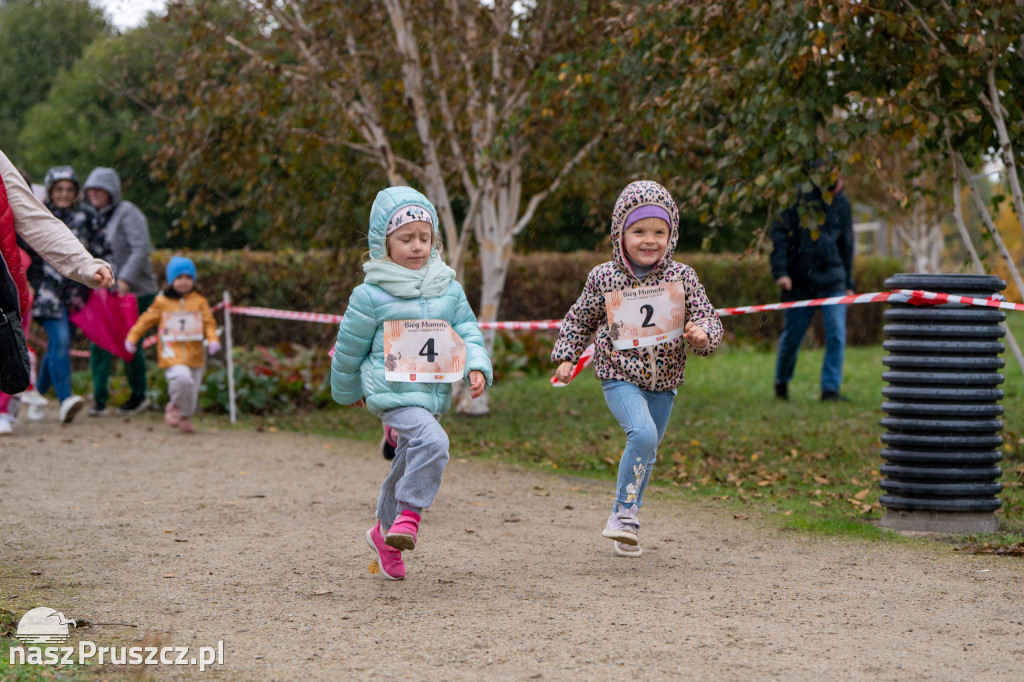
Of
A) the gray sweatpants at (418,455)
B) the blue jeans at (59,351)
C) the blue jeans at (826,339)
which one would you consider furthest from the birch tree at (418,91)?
the gray sweatpants at (418,455)

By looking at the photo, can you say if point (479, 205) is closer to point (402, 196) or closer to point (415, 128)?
point (415, 128)

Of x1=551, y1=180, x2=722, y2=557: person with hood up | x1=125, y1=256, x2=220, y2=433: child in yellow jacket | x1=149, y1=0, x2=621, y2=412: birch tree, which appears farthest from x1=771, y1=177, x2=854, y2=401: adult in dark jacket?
x1=551, y1=180, x2=722, y2=557: person with hood up

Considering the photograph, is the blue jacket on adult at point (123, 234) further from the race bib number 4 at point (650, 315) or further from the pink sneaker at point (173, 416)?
the race bib number 4 at point (650, 315)

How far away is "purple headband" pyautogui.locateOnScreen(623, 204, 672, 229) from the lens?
518 centimetres

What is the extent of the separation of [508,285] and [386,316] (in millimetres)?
12243

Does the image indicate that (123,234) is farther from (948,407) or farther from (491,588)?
(948,407)

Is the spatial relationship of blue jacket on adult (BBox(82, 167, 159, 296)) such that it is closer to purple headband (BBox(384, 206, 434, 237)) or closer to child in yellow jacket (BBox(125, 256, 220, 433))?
child in yellow jacket (BBox(125, 256, 220, 433))

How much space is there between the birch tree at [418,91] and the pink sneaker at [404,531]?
5.22m

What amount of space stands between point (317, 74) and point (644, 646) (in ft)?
22.6

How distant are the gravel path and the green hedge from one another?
476cm

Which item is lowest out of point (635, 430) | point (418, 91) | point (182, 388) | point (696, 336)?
point (182, 388)

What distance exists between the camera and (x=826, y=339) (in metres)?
10.6

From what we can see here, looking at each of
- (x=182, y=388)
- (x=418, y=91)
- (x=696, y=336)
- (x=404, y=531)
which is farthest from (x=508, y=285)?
(x=404, y=531)

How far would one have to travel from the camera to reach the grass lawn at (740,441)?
6664mm
